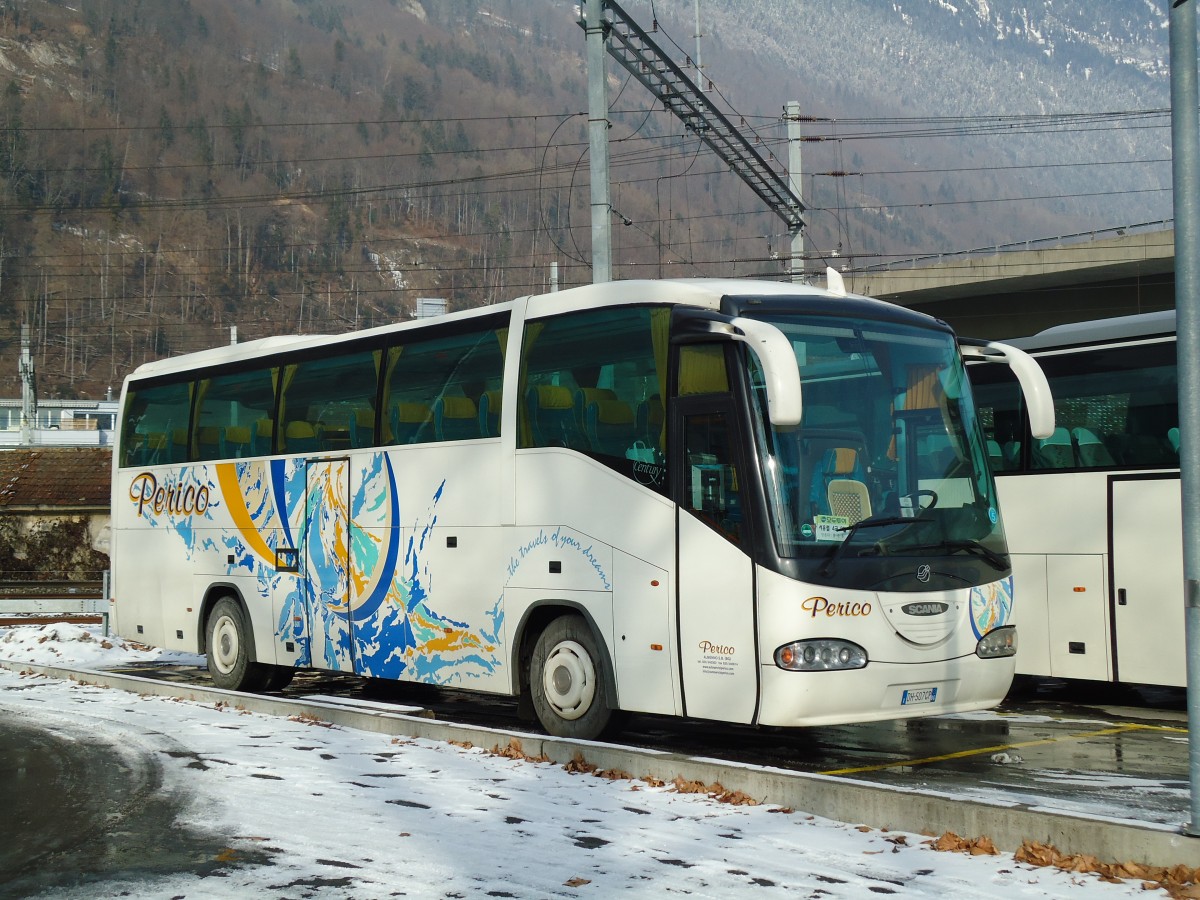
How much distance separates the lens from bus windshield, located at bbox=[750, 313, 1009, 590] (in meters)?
10.4

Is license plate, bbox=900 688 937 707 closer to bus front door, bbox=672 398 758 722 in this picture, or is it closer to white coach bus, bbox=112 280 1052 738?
white coach bus, bbox=112 280 1052 738

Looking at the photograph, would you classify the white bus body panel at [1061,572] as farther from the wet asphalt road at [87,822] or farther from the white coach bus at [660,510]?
the wet asphalt road at [87,822]

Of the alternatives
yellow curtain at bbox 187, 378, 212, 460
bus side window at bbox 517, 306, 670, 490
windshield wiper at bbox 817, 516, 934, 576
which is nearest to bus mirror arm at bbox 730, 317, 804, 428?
windshield wiper at bbox 817, 516, 934, 576

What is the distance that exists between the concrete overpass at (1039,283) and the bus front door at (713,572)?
31.7 meters

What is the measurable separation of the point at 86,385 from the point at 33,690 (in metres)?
134

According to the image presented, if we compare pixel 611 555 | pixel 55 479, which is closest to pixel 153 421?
pixel 611 555

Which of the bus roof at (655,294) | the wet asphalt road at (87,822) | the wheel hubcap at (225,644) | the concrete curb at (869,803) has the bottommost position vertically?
the wet asphalt road at (87,822)

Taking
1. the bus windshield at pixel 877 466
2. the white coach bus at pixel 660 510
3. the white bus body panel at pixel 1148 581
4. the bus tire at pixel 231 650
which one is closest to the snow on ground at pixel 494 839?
the white coach bus at pixel 660 510

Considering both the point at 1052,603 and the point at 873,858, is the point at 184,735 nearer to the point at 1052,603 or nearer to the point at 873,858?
the point at 873,858

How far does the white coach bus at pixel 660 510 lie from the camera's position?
10336 millimetres

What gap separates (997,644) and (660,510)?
2641 mm

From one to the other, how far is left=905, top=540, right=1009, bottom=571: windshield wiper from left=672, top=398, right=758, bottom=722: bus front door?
4.08 feet

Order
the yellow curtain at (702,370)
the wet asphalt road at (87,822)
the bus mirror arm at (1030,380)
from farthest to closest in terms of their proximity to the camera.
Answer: the bus mirror arm at (1030,380)
the yellow curtain at (702,370)
the wet asphalt road at (87,822)

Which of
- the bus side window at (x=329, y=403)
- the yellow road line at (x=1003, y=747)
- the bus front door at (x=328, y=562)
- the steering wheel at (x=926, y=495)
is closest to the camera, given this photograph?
the yellow road line at (x=1003, y=747)
